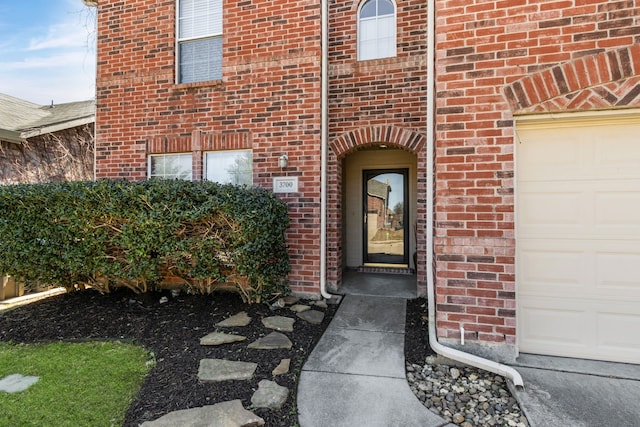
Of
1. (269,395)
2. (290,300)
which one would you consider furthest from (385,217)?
(269,395)

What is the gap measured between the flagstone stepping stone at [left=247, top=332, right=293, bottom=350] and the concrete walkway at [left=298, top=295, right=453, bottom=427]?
318mm

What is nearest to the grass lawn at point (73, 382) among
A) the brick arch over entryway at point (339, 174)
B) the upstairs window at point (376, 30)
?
the brick arch over entryway at point (339, 174)

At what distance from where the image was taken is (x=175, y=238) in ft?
12.6

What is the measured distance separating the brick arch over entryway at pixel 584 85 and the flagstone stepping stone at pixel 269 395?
124 inches

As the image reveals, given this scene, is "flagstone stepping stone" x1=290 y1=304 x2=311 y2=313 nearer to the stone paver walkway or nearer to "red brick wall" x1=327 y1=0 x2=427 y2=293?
the stone paver walkway

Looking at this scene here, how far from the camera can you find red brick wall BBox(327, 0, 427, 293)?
4.61m

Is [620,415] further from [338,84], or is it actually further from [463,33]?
[338,84]

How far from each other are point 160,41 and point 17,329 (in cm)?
472

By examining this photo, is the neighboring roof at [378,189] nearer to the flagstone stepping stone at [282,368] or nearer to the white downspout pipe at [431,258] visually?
the white downspout pipe at [431,258]

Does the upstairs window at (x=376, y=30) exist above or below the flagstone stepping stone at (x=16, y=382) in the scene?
above

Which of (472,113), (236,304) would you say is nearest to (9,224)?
(236,304)

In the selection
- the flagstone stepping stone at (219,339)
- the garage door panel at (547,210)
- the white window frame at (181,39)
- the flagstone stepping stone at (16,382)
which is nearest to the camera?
the flagstone stepping stone at (16,382)

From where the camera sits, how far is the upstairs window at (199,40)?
5.20 m

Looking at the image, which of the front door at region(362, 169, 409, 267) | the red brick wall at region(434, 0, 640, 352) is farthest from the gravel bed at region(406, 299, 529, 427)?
the front door at region(362, 169, 409, 267)
